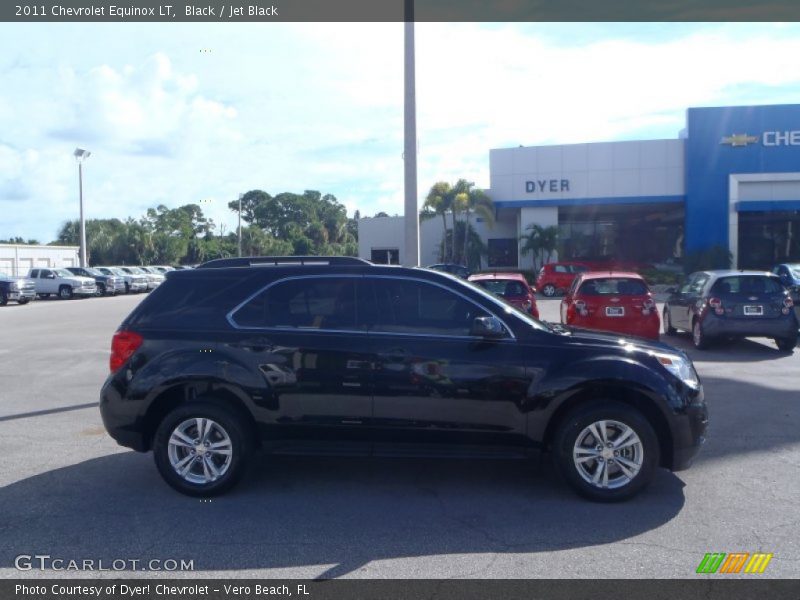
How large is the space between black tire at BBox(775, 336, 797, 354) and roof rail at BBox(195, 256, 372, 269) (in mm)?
10638

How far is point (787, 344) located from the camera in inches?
567

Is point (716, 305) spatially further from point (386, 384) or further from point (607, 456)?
point (386, 384)

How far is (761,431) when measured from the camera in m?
8.16

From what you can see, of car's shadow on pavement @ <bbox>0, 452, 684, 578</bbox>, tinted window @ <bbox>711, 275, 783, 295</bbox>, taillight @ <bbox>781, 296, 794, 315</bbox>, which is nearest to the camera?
car's shadow on pavement @ <bbox>0, 452, 684, 578</bbox>

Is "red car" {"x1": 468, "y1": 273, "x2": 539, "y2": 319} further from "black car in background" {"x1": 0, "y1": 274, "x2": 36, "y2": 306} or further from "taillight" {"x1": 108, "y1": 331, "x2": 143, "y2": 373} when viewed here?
"black car in background" {"x1": 0, "y1": 274, "x2": 36, "y2": 306}

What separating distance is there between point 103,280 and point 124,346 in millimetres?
40291

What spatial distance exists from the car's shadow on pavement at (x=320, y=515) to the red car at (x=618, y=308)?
7.37 m

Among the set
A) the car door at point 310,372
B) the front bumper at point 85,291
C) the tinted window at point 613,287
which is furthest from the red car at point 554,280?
the car door at point 310,372

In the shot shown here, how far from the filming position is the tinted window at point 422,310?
245 inches

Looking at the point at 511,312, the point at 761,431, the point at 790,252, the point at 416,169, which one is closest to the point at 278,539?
the point at 511,312

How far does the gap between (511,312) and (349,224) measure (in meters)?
66.1

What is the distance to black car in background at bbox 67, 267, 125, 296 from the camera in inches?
1721

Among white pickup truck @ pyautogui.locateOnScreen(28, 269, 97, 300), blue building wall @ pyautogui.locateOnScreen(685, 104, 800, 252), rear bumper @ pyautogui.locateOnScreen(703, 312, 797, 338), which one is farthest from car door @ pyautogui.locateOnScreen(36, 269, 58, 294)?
rear bumper @ pyautogui.locateOnScreen(703, 312, 797, 338)

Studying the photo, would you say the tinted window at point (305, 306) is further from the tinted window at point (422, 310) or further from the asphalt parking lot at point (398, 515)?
the asphalt parking lot at point (398, 515)
